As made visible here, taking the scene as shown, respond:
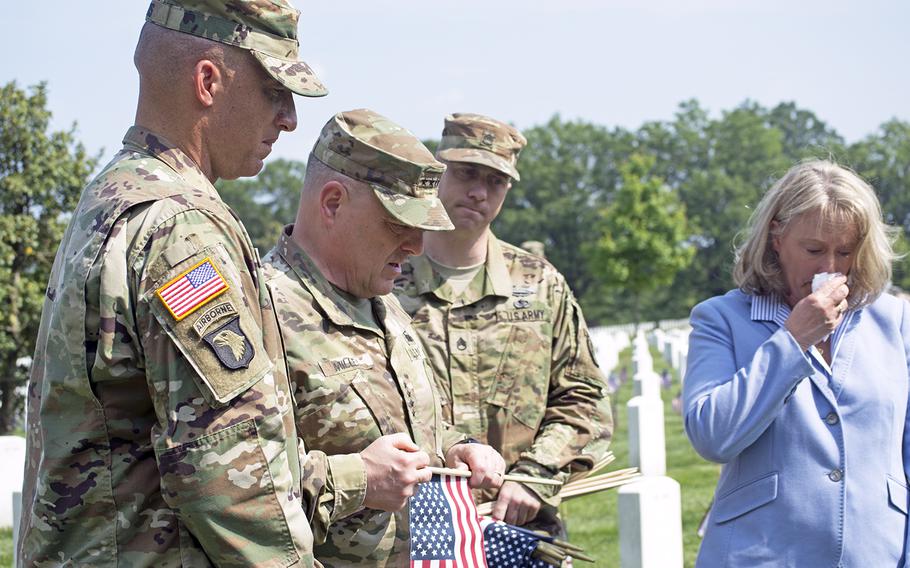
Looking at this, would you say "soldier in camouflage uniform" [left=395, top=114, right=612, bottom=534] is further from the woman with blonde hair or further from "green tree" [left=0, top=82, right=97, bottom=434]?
"green tree" [left=0, top=82, right=97, bottom=434]

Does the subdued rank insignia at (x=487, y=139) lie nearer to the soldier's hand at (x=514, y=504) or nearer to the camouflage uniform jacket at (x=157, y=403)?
the soldier's hand at (x=514, y=504)

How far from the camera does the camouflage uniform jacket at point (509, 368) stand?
4.39m

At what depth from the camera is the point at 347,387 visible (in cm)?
308

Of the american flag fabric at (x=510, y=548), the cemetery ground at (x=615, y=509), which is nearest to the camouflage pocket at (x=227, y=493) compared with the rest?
the american flag fabric at (x=510, y=548)

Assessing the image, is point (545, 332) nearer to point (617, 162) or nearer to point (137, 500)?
point (137, 500)

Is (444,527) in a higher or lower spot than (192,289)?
lower

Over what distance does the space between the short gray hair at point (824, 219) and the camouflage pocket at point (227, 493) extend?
214 cm

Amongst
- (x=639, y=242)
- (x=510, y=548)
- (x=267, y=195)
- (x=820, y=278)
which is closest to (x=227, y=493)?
(x=510, y=548)

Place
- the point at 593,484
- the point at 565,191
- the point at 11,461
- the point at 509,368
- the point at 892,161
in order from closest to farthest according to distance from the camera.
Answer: the point at 593,484, the point at 509,368, the point at 11,461, the point at 565,191, the point at 892,161

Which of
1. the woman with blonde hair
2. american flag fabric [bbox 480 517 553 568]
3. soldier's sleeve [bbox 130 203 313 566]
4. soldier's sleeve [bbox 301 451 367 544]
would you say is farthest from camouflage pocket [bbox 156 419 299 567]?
the woman with blonde hair

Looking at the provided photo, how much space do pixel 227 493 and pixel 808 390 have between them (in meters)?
2.12

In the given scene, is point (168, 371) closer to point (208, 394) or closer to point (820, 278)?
point (208, 394)

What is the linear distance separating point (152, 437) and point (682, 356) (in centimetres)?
1890

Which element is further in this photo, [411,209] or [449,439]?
[449,439]
